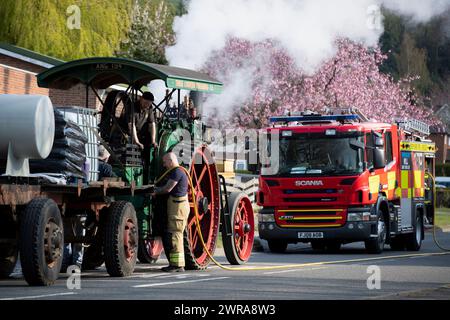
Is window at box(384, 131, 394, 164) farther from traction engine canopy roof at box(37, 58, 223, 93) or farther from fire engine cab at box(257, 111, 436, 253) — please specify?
traction engine canopy roof at box(37, 58, 223, 93)

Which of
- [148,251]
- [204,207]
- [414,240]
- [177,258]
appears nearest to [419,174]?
[414,240]

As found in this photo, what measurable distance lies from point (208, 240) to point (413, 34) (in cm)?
8497

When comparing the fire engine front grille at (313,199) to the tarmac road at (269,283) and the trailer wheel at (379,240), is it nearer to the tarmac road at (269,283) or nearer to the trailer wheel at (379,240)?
the trailer wheel at (379,240)

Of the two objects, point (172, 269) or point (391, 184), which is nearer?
point (172, 269)

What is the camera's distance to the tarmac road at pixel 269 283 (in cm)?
1382

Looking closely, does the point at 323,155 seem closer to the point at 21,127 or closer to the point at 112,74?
the point at 112,74

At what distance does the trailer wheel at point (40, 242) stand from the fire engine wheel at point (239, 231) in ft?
16.9

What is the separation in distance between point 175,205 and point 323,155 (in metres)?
7.71

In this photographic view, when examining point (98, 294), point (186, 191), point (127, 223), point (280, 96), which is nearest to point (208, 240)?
point (186, 191)

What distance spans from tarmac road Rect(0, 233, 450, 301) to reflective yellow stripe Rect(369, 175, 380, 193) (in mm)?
2665

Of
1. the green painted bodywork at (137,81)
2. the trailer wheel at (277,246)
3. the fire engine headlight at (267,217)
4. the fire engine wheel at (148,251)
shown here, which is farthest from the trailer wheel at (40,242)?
the trailer wheel at (277,246)

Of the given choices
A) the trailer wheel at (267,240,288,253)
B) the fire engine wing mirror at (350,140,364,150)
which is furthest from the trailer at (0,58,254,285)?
the trailer wheel at (267,240,288,253)

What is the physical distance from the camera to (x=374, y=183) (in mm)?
25078
